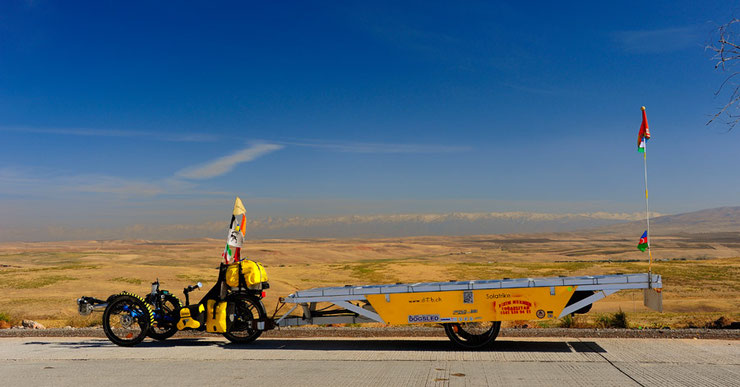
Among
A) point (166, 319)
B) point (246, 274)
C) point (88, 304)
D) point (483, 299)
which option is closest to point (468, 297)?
point (483, 299)

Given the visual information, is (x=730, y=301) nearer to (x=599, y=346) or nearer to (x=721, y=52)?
(x=599, y=346)

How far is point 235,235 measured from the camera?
40.0 feet

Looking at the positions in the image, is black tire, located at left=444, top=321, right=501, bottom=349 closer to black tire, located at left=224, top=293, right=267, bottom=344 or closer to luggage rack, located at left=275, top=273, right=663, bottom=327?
luggage rack, located at left=275, top=273, right=663, bottom=327

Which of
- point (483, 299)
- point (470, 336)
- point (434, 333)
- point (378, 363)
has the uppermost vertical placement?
point (483, 299)

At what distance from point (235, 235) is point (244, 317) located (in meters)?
1.70

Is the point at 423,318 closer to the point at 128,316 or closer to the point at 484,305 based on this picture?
the point at 484,305

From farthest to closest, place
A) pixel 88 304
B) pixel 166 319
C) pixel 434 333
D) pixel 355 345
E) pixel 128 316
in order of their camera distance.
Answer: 1. pixel 434 333
2. pixel 88 304
3. pixel 166 319
4. pixel 128 316
5. pixel 355 345

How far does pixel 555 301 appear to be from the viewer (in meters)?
10.3

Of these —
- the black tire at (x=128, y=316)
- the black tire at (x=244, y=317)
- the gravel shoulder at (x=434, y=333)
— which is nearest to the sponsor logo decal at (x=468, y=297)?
the gravel shoulder at (x=434, y=333)

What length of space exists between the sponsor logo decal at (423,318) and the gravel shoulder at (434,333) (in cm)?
211

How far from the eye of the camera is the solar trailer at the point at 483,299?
1020 centimetres

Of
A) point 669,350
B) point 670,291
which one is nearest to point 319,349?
point 669,350

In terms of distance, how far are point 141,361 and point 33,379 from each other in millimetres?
1724

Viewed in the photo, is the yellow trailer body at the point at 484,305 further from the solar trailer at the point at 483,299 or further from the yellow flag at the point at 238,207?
the yellow flag at the point at 238,207
